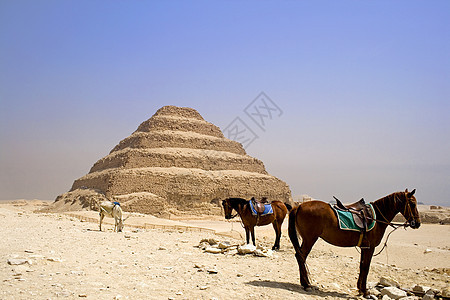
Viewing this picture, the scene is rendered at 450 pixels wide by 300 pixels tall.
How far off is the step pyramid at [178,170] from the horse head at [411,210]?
2763 centimetres

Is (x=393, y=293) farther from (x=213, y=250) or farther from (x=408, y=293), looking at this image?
(x=213, y=250)

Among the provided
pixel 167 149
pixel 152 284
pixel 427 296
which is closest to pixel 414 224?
pixel 427 296

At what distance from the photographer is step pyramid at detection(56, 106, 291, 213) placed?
3400 cm

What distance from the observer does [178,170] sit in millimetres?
37062

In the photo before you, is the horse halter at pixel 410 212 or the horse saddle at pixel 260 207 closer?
the horse halter at pixel 410 212

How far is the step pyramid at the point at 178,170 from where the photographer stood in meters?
34.0

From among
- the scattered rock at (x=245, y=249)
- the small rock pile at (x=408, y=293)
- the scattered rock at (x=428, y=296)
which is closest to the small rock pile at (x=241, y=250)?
the scattered rock at (x=245, y=249)

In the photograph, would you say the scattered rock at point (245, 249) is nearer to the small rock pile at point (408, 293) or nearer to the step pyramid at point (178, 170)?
the small rock pile at point (408, 293)

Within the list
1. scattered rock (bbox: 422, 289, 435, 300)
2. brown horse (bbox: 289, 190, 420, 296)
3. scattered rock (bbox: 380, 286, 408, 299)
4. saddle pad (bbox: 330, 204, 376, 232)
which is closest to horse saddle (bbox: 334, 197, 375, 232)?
saddle pad (bbox: 330, 204, 376, 232)

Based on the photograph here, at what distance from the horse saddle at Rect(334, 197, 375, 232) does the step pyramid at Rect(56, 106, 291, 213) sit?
27061 millimetres

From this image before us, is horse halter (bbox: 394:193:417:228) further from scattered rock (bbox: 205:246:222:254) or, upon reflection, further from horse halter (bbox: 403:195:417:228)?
scattered rock (bbox: 205:246:222:254)

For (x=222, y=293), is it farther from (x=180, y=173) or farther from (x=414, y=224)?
(x=180, y=173)

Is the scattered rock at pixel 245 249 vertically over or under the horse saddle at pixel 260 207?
under

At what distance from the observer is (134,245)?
1056 cm
